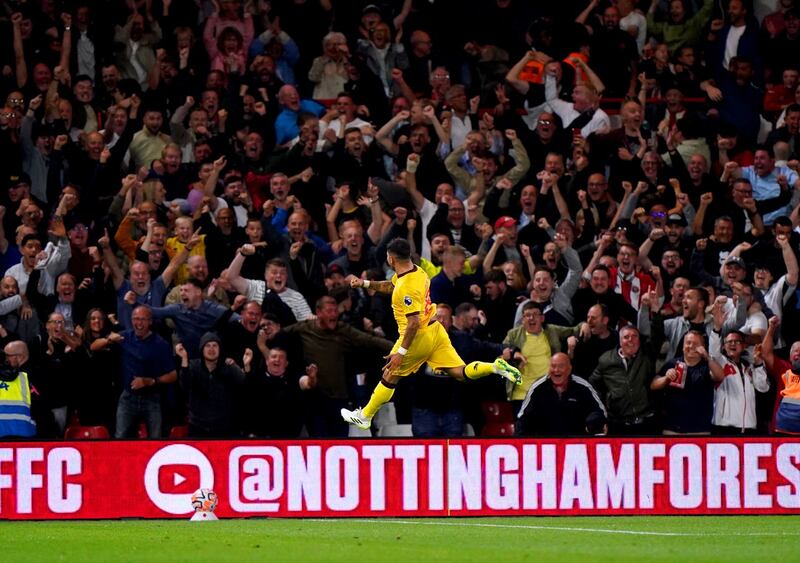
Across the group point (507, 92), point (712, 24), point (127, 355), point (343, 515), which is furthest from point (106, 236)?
point (712, 24)

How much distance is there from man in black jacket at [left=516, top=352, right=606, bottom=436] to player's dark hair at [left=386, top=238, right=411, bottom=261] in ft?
10.1

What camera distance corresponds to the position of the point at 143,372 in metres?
18.6

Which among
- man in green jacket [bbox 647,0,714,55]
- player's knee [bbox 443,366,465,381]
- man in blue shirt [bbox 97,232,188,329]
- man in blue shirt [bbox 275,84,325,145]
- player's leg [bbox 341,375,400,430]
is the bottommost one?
player's leg [bbox 341,375,400,430]

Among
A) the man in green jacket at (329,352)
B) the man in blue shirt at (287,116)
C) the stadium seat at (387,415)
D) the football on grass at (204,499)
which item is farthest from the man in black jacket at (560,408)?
the man in blue shirt at (287,116)

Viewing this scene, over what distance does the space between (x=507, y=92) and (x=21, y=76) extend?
6.83m

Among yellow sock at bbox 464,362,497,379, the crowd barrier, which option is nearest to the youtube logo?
the crowd barrier

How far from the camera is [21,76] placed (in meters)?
22.3

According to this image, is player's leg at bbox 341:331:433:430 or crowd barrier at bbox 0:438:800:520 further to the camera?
crowd barrier at bbox 0:438:800:520

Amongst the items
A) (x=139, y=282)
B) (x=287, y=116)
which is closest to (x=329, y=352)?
(x=139, y=282)

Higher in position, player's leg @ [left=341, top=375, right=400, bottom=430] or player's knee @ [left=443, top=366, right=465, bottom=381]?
player's knee @ [left=443, top=366, right=465, bottom=381]

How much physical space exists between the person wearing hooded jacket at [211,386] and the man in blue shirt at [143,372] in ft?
0.92

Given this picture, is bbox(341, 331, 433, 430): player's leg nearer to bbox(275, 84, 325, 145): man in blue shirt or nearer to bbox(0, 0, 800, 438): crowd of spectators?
bbox(0, 0, 800, 438): crowd of spectators

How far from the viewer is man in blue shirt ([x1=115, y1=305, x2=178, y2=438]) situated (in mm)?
18641

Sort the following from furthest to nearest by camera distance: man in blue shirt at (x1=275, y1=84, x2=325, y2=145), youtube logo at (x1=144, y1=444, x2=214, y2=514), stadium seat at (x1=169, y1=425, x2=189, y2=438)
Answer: man in blue shirt at (x1=275, y1=84, x2=325, y2=145) → stadium seat at (x1=169, y1=425, x2=189, y2=438) → youtube logo at (x1=144, y1=444, x2=214, y2=514)
